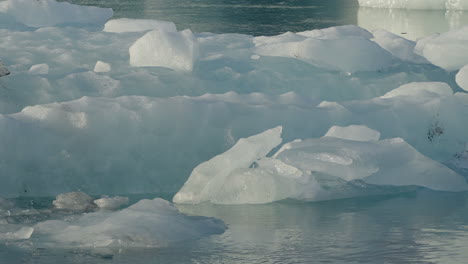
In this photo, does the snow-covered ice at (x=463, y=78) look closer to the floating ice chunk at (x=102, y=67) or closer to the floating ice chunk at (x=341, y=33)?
the floating ice chunk at (x=341, y=33)

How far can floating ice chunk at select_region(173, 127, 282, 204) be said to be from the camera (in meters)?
5.44

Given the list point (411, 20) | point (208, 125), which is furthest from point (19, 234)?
point (411, 20)

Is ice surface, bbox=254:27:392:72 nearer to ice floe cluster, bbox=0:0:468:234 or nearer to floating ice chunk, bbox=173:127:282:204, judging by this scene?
ice floe cluster, bbox=0:0:468:234

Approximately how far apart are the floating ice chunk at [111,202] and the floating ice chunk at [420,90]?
3.01 m

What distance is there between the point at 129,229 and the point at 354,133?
2242 millimetres

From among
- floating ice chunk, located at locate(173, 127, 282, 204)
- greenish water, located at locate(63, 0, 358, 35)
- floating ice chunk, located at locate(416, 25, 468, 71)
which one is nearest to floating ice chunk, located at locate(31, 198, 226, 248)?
floating ice chunk, located at locate(173, 127, 282, 204)

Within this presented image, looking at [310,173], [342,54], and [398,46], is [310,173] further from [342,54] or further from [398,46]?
[398,46]

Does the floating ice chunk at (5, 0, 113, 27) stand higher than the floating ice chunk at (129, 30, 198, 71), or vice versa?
the floating ice chunk at (129, 30, 198, 71)

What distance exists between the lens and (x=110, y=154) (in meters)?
6.04

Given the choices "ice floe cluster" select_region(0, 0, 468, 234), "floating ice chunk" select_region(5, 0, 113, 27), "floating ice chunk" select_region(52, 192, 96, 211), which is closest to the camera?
"floating ice chunk" select_region(52, 192, 96, 211)

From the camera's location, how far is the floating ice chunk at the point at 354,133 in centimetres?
611

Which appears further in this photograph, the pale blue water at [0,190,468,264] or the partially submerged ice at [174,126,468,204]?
the partially submerged ice at [174,126,468,204]

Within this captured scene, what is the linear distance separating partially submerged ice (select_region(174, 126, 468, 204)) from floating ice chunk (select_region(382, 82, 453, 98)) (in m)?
1.63

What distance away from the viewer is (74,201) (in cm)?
532
